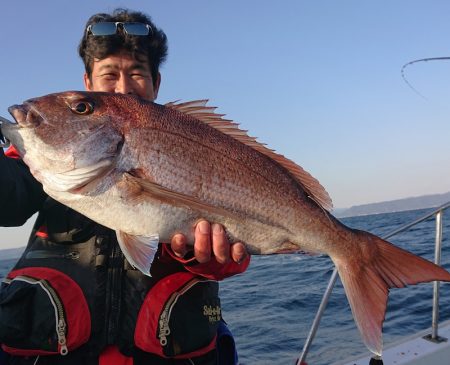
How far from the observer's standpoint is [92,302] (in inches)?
107

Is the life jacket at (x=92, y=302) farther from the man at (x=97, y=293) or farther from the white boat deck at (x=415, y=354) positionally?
the white boat deck at (x=415, y=354)

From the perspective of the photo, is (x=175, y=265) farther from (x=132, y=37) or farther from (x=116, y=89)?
(x=132, y=37)

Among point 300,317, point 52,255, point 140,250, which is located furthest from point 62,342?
point 300,317

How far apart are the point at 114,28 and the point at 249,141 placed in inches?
67.1

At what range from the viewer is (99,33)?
11.8ft

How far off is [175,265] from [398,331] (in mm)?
6615

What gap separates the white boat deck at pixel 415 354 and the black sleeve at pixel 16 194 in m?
3.74

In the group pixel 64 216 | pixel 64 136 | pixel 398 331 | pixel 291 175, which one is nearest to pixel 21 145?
pixel 64 136

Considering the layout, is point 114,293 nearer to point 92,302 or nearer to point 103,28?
point 92,302

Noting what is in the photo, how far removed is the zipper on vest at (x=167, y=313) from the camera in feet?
8.82

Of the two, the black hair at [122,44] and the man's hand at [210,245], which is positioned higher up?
the black hair at [122,44]

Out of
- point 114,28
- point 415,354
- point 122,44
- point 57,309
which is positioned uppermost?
point 114,28

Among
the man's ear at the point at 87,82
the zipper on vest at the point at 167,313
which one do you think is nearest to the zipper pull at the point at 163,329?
the zipper on vest at the point at 167,313

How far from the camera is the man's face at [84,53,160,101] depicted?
135 inches
